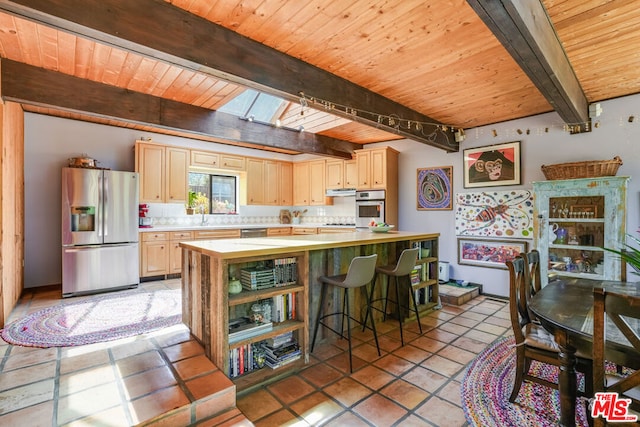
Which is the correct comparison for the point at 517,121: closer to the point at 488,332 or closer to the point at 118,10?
the point at 488,332

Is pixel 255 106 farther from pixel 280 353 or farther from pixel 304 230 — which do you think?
pixel 280 353

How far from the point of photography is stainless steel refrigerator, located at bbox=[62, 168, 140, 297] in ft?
13.1

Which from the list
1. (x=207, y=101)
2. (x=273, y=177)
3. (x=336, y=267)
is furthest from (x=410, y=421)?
(x=273, y=177)

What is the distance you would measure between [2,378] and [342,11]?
3.32 metres

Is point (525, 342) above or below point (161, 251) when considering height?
below

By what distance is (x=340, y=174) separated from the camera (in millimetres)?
6113

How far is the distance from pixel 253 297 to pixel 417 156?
4.16m

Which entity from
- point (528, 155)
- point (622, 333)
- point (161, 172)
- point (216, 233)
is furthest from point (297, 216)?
point (622, 333)

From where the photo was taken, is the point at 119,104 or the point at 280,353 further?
the point at 119,104

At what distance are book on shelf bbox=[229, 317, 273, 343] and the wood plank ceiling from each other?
1.86m

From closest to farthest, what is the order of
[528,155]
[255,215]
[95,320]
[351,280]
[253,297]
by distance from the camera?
[253,297] < [351,280] < [95,320] < [528,155] < [255,215]

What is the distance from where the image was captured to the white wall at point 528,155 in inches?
136

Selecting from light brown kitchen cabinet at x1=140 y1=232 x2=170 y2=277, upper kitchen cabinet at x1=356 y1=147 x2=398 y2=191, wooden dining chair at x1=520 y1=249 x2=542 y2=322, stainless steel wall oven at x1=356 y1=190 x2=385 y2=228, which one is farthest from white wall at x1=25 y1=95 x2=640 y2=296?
wooden dining chair at x1=520 y1=249 x2=542 y2=322

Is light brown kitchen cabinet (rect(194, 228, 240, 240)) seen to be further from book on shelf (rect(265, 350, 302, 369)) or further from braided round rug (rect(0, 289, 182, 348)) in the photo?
book on shelf (rect(265, 350, 302, 369))
